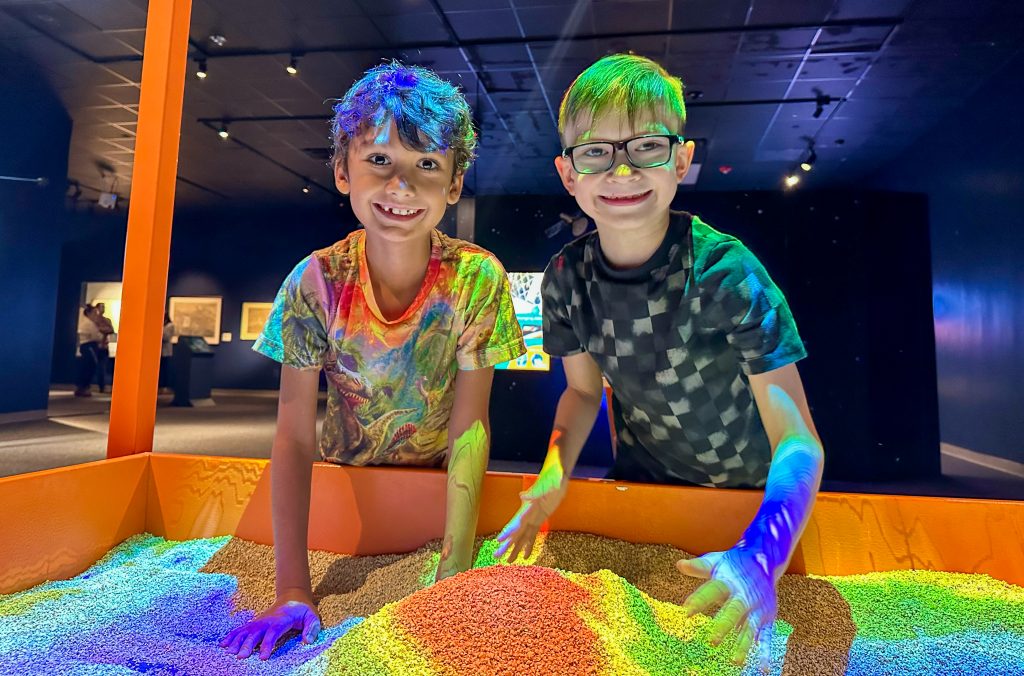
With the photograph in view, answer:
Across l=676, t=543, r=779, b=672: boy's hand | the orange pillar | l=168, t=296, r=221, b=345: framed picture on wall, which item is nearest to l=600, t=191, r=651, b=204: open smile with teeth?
l=676, t=543, r=779, b=672: boy's hand

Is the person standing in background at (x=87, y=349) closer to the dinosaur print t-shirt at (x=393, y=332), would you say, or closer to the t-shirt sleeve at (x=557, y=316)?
the dinosaur print t-shirt at (x=393, y=332)

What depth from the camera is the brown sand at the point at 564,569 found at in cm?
93

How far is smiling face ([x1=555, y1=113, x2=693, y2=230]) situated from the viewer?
0.90 metres

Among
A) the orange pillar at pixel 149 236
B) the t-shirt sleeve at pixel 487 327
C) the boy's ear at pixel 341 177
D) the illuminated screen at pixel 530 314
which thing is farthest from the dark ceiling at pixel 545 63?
the t-shirt sleeve at pixel 487 327

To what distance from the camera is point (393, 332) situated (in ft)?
3.80

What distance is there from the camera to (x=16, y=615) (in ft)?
3.13

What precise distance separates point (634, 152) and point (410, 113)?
0.46 m

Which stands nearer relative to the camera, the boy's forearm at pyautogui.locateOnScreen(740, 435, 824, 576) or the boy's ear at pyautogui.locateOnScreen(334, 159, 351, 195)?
the boy's forearm at pyautogui.locateOnScreen(740, 435, 824, 576)

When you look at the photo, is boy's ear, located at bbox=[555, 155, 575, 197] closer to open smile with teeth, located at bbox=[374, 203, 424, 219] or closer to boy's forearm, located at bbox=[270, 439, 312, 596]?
open smile with teeth, located at bbox=[374, 203, 424, 219]

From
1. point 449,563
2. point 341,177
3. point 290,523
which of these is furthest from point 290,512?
point 341,177

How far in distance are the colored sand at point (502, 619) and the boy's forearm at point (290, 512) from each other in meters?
0.08

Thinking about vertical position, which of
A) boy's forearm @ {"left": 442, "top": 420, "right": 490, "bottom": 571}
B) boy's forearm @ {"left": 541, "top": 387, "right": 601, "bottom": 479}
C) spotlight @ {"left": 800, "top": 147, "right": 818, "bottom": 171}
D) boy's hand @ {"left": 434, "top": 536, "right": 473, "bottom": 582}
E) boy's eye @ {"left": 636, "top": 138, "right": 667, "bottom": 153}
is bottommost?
boy's hand @ {"left": 434, "top": 536, "right": 473, "bottom": 582}

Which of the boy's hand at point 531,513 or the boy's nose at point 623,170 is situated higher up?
the boy's nose at point 623,170

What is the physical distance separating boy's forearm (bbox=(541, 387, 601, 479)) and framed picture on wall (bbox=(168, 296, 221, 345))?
897 centimetres
